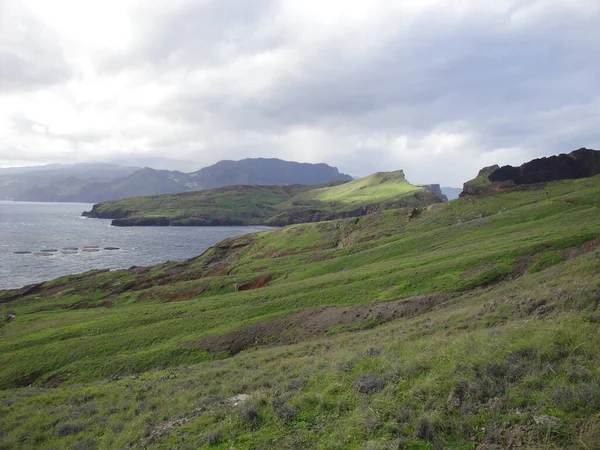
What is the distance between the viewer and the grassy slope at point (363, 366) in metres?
10.1

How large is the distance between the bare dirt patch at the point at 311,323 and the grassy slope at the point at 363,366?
1.68 metres

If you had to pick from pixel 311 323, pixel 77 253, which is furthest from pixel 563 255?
pixel 77 253

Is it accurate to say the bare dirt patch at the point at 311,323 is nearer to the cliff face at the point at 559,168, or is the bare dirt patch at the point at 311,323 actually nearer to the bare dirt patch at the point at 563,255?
the bare dirt patch at the point at 563,255

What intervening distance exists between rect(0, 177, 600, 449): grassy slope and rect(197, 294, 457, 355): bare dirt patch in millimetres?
1678

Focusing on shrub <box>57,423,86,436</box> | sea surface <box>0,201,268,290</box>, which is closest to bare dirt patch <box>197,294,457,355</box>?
shrub <box>57,423,86,436</box>

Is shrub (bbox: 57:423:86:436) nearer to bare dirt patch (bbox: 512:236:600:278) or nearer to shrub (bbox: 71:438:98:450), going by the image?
shrub (bbox: 71:438:98:450)

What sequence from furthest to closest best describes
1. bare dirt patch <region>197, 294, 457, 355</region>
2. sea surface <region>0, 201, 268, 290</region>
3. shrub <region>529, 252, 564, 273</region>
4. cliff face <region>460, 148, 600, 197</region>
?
1. cliff face <region>460, 148, 600, 197</region>
2. sea surface <region>0, 201, 268, 290</region>
3. shrub <region>529, 252, 564, 273</region>
4. bare dirt patch <region>197, 294, 457, 355</region>

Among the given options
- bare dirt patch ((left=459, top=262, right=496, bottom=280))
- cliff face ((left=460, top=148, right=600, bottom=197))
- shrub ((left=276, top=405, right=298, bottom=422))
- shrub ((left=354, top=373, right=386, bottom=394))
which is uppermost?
cliff face ((left=460, top=148, right=600, bottom=197))

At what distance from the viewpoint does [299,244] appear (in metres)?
108

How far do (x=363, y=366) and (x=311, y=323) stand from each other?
884 inches

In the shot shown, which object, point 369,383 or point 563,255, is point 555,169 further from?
point 369,383

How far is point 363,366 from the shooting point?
15648 mm

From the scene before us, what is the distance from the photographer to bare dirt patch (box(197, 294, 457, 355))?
34125 millimetres

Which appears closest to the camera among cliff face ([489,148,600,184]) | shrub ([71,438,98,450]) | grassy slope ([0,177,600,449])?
grassy slope ([0,177,600,449])
